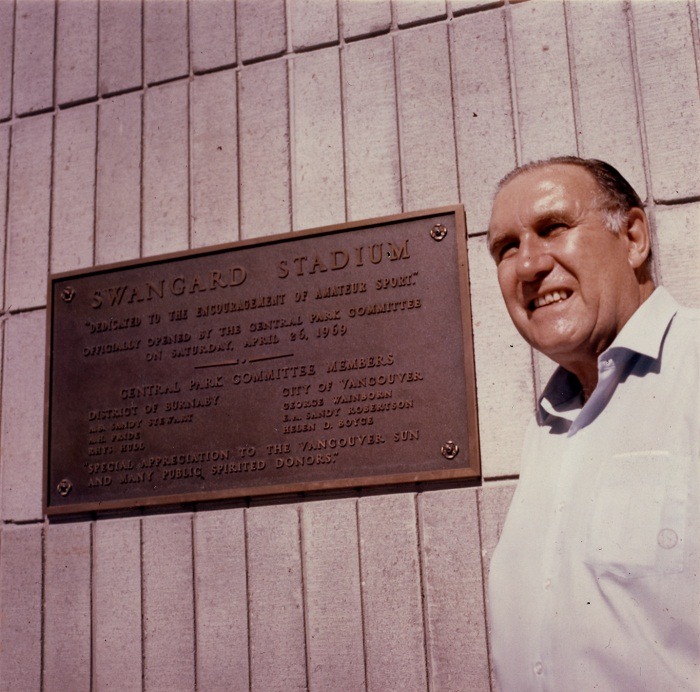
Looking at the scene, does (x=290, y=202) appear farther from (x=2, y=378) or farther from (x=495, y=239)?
(x=2, y=378)

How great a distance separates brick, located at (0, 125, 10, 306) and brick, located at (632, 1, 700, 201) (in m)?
2.64

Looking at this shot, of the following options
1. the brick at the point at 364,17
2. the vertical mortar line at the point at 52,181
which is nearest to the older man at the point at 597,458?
the brick at the point at 364,17

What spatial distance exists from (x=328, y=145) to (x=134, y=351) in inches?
43.0

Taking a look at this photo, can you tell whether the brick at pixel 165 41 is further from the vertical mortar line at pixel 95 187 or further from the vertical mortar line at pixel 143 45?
the vertical mortar line at pixel 95 187

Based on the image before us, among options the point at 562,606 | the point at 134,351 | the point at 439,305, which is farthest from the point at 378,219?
the point at 562,606

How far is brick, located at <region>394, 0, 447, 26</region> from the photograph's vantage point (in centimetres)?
392

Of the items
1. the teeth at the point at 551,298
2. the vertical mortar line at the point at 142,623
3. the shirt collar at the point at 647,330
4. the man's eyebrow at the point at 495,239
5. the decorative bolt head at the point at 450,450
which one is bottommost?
the vertical mortar line at the point at 142,623

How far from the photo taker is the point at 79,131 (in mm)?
4422

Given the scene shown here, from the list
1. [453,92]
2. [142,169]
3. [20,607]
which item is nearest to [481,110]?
[453,92]

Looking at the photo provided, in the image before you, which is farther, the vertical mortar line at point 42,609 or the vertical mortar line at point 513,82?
the vertical mortar line at point 42,609

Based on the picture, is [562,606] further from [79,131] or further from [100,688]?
[79,131]

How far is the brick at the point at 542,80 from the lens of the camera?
12.0 ft

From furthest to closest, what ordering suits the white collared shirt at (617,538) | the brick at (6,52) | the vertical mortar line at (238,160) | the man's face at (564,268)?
the brick at (6,52) → the vertical mortar line at (238,160) → the man's face at (564,268) → the white collared shirt at (617,538)

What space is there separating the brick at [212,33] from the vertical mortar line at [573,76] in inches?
52.7
